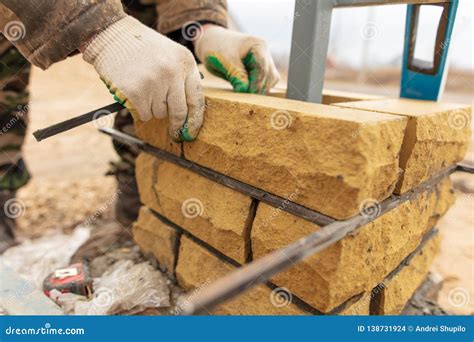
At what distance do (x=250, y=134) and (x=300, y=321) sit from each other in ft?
2.54

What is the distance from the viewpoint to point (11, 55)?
267 centimetres

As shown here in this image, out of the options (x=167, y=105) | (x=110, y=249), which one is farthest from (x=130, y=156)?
(x=167, y=105)

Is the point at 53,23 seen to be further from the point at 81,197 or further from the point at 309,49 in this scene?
the point at 81,197

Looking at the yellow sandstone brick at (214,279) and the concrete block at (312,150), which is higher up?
the concrete block at (312,150)

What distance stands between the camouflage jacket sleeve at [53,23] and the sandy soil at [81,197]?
2.07 m

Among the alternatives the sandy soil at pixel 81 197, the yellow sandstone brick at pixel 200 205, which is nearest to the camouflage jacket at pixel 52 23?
the yellow sandstone brick at pixel 200 205

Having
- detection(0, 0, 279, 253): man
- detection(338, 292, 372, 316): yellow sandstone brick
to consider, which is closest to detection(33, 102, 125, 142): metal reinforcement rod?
detection(0, 0, 279, 253): man

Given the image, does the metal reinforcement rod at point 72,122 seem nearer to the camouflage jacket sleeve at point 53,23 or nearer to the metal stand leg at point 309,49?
the camouflage jacket sleeve at point 53,23

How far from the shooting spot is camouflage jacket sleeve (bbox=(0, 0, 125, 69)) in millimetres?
1401

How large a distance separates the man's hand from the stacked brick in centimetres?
39

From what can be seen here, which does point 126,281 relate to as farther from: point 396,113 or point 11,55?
point 11,55

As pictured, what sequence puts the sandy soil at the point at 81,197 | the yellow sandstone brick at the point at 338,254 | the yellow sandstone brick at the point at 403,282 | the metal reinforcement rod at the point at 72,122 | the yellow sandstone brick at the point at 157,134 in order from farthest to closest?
the sandy soil at the point at 81,197, the yellow sandstone brick at the point at 157,134, the yellow sandstone brick at the point at 403,282, the metal reinforcement rod at the point at 72,122, the yellow sandstone brick at the point at 338,254

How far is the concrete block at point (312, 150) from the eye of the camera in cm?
113

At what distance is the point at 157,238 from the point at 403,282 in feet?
4.61
